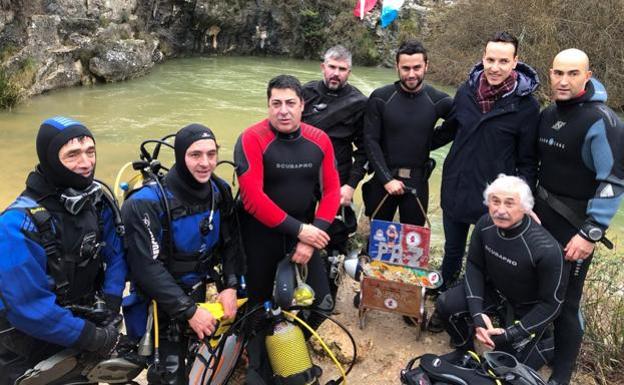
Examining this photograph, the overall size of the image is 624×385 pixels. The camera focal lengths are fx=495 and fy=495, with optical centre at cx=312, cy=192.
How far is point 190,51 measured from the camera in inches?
912

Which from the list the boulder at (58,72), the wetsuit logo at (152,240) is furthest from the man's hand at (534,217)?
the boulder at (58,72)

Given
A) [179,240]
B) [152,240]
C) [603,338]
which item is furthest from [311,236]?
[603,338]

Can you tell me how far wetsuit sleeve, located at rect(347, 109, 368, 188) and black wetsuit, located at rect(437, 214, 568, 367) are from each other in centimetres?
105

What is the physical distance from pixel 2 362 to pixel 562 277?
2.70 meters

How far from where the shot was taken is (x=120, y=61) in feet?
49.4

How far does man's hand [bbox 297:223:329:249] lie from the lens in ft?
9.25

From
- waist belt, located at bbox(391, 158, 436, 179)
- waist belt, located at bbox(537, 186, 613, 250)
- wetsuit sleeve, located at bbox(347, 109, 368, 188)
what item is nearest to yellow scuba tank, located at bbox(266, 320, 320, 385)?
wetsuit sleeve, located at bbox(347, 109, 368, 188)

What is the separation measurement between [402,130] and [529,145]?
2.80ft

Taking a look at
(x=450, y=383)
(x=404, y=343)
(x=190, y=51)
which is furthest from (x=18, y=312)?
(x=190, y=51)

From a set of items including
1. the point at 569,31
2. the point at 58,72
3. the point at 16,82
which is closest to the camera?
the point at 16,82

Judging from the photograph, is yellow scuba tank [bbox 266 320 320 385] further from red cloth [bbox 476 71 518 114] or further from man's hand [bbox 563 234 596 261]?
red cloth [bbox 476 71 518 114]

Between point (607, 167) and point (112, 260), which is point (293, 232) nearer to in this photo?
point (112, 260)

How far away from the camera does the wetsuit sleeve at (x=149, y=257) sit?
233cm

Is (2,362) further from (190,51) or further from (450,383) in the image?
(190,51)
